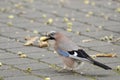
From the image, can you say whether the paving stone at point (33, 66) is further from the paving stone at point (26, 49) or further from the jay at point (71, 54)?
the paving stone at point (26, 49)

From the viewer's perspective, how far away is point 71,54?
7.20 metres

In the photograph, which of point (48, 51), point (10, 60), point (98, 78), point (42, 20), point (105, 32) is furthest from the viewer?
point (42, 20)

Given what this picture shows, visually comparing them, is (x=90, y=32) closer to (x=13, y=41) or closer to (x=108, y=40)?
(x=108, y=40)

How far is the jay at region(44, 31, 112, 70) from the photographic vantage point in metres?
7.08

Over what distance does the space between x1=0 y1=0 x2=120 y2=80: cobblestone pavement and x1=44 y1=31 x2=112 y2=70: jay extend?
0.16m

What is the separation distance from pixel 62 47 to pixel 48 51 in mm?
1403

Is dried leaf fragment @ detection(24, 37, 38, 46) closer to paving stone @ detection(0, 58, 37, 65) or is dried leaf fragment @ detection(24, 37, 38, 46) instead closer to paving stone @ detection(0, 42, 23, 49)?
paving stone @ detection(0, 42, 23, 49)

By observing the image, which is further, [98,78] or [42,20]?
[42,20]

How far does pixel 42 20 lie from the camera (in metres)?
11.2

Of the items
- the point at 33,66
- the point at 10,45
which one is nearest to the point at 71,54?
the point at 33,66

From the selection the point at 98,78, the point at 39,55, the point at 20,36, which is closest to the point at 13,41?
the point at 20,36

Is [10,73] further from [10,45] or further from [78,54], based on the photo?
[10,45]

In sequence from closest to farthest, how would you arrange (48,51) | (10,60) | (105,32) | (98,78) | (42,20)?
(98,78)
(10,60)
(48,51)
(105,32)
(42,20)


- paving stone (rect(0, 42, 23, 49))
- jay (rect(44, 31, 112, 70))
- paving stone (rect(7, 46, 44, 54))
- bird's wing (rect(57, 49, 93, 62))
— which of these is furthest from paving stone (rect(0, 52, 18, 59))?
bird's wing (rect(57, 49, 93, 62))
